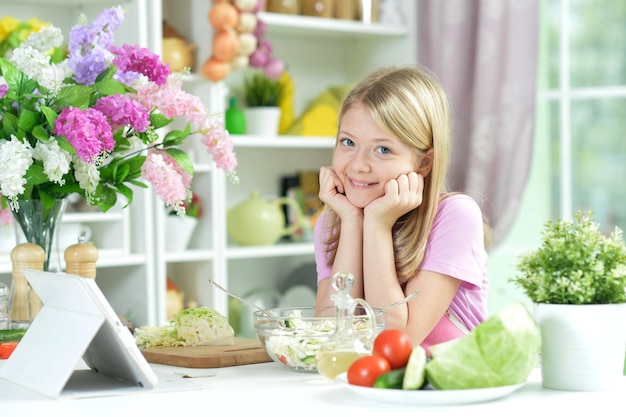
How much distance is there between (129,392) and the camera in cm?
144

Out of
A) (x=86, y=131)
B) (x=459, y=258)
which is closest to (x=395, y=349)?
(x=459, y=258)

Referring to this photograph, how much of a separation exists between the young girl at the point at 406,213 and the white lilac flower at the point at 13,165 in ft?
1.95

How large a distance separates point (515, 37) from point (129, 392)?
2721 mm

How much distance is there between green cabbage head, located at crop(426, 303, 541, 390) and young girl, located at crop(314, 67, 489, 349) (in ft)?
1.69

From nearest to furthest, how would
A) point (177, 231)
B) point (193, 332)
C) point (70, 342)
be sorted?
point (70, 342), point (193, 332), point (177, 231)

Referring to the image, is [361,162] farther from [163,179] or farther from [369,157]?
[163,179]

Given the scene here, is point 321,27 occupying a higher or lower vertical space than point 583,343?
higher

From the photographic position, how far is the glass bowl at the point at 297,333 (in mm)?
1557

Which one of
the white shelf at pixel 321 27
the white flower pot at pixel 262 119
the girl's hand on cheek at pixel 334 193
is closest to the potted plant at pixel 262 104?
the white flower pot at pixel 262 119

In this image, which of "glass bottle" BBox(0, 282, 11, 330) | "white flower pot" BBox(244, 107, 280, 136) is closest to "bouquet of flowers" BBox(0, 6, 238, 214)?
"glass bottle" BBox(0, 282, 11, 330)

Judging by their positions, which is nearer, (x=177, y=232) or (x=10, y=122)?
(x=10, y=122)

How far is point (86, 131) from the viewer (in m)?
1.84

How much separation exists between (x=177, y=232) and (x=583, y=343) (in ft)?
8.17

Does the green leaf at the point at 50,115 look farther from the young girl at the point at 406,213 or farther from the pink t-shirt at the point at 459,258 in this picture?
the pink t-shirt at the point at 459,258
